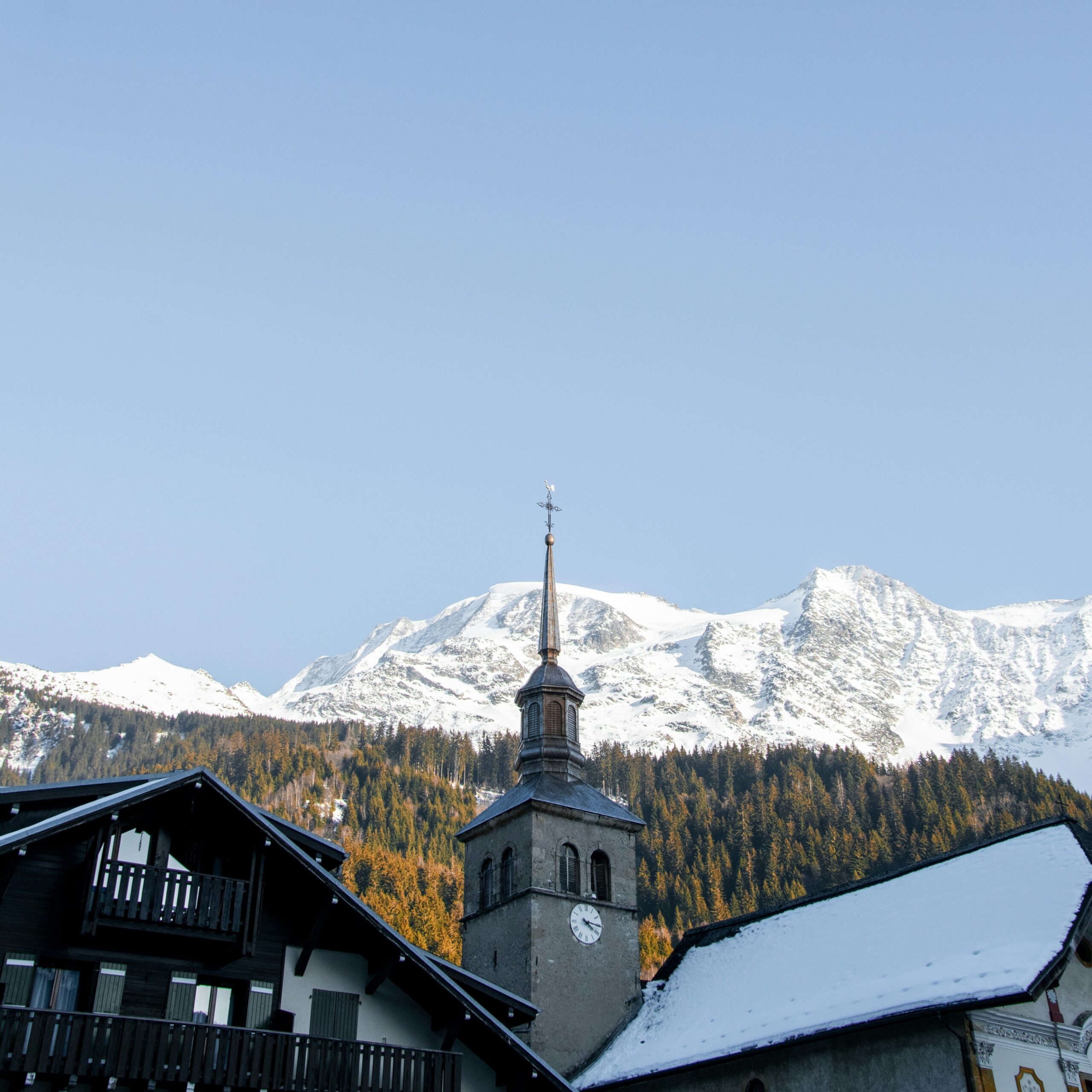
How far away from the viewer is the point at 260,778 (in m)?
189

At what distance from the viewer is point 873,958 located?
32.0 meters

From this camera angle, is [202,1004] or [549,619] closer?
[202,1004]

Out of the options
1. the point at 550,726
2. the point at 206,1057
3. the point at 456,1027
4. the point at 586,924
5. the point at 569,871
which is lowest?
the point at 206,1057

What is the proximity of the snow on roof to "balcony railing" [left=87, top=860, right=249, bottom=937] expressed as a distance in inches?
603

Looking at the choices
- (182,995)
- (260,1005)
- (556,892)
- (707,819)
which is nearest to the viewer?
(182,995)

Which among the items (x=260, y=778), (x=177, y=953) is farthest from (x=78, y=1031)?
(x=260, y=778)

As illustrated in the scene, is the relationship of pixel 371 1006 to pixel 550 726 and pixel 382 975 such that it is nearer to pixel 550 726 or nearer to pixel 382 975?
pixel 382 975

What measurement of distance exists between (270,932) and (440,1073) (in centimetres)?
466

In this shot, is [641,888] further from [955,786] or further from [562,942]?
[562,942]

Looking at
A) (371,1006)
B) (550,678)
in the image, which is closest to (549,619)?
(550,678)

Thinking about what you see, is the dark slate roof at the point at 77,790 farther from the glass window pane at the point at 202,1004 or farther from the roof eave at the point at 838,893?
the roof eave at the point at 838,893

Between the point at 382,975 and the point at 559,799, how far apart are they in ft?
62.2

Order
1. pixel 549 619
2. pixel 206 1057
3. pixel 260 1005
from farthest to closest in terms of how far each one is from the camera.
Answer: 1. pixel 549 619
2. pixel 260 1005
3. pixel 206 1057

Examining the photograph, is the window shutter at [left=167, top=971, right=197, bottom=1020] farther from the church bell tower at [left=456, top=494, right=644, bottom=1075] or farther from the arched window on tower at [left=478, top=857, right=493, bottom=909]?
the arched window on tower at [left=478, top=857, right=493, bottom=909]
